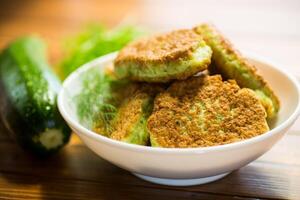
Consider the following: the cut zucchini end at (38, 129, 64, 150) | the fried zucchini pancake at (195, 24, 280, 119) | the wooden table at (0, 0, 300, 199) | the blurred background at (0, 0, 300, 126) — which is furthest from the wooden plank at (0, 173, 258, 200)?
the blurred background at (0, 0, 300, 126)

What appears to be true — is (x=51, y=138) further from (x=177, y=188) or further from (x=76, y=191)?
(x=177, y=188)

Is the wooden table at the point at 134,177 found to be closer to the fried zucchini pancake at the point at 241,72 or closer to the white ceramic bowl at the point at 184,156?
the white ceramic bowl at the point at 184,156

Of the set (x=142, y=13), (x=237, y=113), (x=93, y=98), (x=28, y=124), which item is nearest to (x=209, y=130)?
(x=237, y=113)

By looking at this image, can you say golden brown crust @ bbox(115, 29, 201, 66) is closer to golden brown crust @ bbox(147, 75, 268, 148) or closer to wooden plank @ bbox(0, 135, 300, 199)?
golden brown crust @ bbox(147, 75, 268, 148)

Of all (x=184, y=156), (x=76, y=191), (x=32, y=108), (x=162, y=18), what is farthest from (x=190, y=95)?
(x=162, y=18)

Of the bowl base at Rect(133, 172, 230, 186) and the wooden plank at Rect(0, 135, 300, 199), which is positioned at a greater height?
the bowl base at Rect(133, 172, 230, 186)

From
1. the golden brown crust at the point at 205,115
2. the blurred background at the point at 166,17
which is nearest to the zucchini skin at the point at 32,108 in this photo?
the golden brown crust at the point at 205,115
